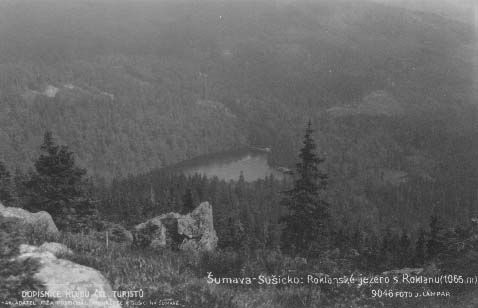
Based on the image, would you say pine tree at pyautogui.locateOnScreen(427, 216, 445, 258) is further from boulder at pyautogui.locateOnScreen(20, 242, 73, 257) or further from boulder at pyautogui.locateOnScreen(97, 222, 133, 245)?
boulder at pyautogui.locateOnScreen(20, 242, 73, 257)

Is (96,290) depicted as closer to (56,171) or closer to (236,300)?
(236,300)

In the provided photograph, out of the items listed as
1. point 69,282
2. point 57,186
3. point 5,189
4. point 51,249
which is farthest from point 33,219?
point 5,189

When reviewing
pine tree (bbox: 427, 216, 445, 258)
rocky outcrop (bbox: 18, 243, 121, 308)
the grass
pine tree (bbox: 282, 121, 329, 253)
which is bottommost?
pine tree (bbox: 427, 216, 445, 258)

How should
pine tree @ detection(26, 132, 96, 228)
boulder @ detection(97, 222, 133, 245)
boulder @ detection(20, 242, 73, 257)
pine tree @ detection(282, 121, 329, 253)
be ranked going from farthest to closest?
pine tree @ detection(282, 121, 329, 253), pine tree @ detection(26, 132, 96, 228), boulder @ detection(97, 222, 133, 245), boulder @ detection(20, 242, 73, 257)

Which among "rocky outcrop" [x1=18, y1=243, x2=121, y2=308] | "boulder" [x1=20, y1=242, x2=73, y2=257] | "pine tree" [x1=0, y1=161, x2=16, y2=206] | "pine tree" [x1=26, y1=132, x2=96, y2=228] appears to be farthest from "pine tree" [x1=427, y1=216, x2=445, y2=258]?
"pine tree" [x1=0, y1=161, x2=16, y2=206]

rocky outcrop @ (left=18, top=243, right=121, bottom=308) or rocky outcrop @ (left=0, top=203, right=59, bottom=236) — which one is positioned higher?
rocky outcrop @ (left=18, top=243, right=121, bottom=308)

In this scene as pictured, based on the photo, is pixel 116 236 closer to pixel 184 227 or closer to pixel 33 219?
pixel 33 219
